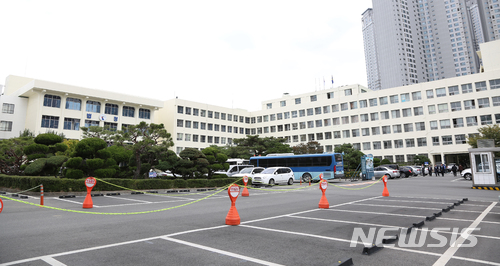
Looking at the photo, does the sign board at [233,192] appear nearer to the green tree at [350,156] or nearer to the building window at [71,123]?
the green tree at [350,156]

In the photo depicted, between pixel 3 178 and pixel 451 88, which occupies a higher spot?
pixel 451 88

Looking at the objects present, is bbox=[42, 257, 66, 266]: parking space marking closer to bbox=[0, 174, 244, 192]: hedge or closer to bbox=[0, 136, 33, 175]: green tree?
bbox=[0, 174, 244, 192]: hedge

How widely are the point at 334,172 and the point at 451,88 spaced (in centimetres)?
3902

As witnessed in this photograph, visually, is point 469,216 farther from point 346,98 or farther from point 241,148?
point 346,98

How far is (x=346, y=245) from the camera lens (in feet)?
17.8

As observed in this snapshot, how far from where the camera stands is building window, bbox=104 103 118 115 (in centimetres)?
4886

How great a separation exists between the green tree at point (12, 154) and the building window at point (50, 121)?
22499mm

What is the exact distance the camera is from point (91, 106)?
4719 cm

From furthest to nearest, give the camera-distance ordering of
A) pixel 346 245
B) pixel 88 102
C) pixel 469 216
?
1. pixel 88 102
2. pixel 469 216
3. pixel 346 245

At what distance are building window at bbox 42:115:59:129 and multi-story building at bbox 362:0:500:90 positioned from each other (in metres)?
126

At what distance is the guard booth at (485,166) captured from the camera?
1834 centimetres

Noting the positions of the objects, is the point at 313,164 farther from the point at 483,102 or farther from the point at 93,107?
the point at 483,102

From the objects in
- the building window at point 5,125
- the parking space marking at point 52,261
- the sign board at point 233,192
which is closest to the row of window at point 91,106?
the building window at point 5,125

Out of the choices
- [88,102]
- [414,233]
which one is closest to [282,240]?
[414,233]
